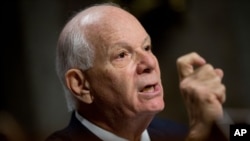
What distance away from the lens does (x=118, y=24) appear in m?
0.94

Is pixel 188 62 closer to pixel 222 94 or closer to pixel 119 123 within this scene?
pixel 222 94

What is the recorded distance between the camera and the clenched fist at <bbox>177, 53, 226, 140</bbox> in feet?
3.30

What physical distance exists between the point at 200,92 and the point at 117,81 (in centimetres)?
20

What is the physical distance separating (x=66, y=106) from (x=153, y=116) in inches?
7.9

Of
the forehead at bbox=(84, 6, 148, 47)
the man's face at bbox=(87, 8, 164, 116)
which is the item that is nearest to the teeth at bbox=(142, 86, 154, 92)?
the man's face at bbox=(87, 8, 164, 116)

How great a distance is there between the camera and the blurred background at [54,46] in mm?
1007

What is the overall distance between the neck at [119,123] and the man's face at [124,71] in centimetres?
2

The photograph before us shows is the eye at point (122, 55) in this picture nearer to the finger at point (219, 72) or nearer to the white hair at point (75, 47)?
the white hair at point (75, 47)

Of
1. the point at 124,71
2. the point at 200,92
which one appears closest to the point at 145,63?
the point at 124,71

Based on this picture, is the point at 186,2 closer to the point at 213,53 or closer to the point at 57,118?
the point at 213,53

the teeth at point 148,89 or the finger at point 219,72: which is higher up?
the teeth at point 148,89

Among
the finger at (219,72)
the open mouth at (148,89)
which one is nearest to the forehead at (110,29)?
the open mouth at (148,89)

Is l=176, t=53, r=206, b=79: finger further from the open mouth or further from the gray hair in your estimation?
the gray hair

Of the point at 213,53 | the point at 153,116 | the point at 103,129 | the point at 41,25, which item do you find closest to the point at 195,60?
the point at 213,53
